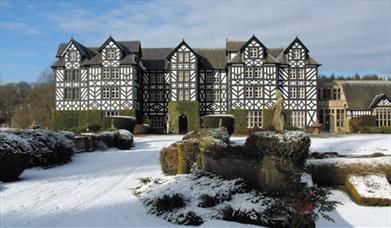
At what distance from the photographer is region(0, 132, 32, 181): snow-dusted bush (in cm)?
1312

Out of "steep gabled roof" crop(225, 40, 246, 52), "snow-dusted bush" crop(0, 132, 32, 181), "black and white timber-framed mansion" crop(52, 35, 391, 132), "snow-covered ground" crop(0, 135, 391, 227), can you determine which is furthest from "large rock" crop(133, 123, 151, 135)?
"snow-dusted bush" crop(0, 132, 32, 181)

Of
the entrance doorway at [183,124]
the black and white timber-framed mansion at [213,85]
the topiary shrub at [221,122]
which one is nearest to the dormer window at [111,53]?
the black and white timber-framed mansion at [213,85]

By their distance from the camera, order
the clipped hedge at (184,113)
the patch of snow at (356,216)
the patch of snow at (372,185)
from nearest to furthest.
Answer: the patch of snow at (356,216) < the patch of snow at (372,185) < the clipped hedge at (184,113)

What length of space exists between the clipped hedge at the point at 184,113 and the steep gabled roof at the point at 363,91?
54.8ft

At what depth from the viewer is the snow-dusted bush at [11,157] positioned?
516 inches

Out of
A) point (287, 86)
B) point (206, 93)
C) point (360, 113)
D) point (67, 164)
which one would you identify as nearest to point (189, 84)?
point (206, 93)

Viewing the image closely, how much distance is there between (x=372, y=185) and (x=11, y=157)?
11.5 m

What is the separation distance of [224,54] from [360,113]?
16240 mm

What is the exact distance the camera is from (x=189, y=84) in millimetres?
44469

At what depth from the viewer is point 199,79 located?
45.6 m

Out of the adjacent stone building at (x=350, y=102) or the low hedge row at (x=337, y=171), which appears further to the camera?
the adjacent stone building at (x=350, y=102)

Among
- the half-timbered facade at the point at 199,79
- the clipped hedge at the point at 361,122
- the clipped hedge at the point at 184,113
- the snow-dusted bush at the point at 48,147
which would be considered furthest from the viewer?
the clipped hedge at the point at 184,113

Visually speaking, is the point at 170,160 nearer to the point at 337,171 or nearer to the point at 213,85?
the point at 337,171

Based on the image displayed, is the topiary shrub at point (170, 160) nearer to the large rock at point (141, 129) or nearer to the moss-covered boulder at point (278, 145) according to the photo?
the moss-covered boulder at point (278, 145)
